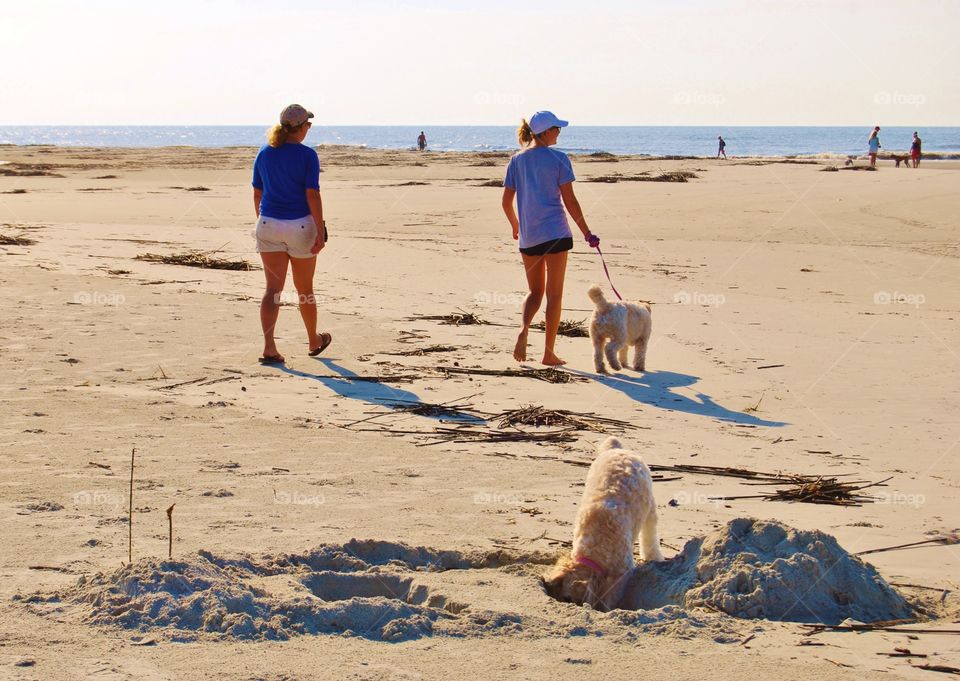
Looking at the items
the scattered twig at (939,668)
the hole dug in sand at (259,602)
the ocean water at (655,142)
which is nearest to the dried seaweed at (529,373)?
the hole dug in sand at (259,602)

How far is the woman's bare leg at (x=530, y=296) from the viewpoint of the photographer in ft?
28.5

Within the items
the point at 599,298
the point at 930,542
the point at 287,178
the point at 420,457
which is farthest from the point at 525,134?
the point at 930,542

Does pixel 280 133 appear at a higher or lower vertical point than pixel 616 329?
higher

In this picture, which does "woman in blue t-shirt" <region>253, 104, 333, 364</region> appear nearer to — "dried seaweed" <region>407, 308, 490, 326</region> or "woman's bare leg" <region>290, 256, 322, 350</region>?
"woman's bare leg" <region>290, 256, 322, 350</region>

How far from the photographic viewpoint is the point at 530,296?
29.0ft

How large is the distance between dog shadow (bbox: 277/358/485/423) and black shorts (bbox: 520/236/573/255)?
179 centimetres

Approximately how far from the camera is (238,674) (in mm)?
3297

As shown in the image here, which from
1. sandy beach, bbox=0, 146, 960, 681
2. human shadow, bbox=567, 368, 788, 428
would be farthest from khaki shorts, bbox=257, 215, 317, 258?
human shadow, bbox=567, 368, 788, 428

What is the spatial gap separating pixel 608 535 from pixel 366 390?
3.67 metres

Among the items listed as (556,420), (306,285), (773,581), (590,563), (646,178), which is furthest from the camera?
(646,178)

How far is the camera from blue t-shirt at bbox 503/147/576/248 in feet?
27.6

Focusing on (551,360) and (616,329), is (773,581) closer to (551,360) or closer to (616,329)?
(616,329)

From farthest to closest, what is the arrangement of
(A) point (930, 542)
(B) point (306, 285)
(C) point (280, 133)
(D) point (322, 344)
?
(D) point (322, 344) < (B) point (306, 285) < (C) point (280, 133) < (A) point (930, 542)

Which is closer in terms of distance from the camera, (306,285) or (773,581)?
(773,581)
